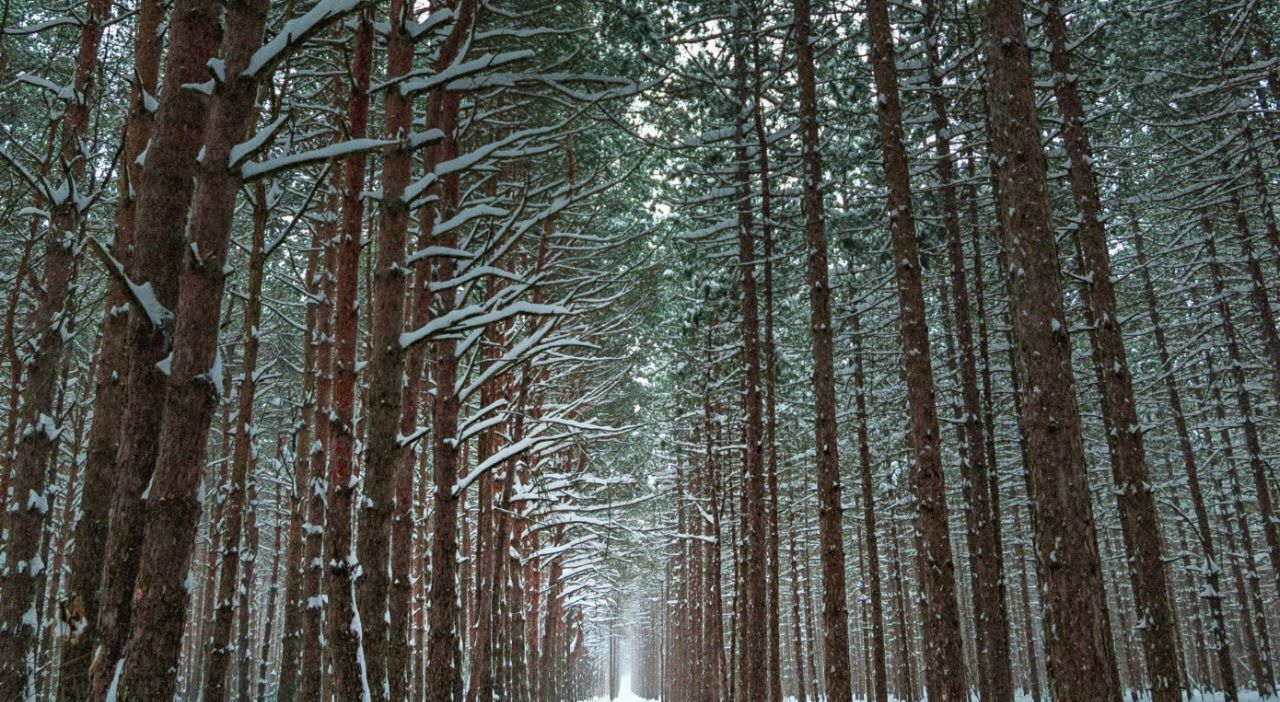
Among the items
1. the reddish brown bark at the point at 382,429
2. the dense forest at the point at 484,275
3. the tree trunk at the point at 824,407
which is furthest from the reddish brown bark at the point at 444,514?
the tree trunk at the point at 824,407

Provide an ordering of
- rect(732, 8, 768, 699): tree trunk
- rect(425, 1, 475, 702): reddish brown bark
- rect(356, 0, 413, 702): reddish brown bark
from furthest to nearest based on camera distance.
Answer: rect(732, 8, 768, 699): tree trunk < rect(425, 1, 475, 702): reddish brown bark < rect(356, 0, 413, 702): reddish brown bark

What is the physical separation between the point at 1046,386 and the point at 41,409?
9002mm

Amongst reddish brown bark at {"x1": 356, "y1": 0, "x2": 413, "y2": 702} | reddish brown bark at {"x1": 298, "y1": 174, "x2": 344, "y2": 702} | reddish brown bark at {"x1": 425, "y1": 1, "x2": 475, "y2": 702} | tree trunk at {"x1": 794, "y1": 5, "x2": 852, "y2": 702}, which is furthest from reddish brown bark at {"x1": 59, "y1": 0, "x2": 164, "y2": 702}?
tree trunk at {"x1": 794, "y1": 5, "x2": 852, "y2": 702}

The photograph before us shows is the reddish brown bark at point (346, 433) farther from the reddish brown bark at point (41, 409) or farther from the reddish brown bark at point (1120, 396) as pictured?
the reddish brown bark at point (1120, 396)

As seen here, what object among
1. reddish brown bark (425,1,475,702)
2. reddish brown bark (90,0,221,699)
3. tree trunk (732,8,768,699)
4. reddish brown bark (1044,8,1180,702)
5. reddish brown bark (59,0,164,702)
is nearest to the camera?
reddish brown bark (90,0,221,699)

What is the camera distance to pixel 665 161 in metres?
15.8

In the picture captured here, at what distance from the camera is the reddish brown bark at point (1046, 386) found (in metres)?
6.04

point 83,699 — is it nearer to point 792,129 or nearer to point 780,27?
point 780,27

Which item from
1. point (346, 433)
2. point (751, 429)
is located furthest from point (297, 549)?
point (751, 429)

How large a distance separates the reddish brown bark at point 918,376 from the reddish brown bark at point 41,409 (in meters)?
8.58

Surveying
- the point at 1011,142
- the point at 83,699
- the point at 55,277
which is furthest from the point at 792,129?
the point at 83,699

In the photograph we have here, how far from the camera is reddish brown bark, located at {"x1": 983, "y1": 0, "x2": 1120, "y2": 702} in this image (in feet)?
19.8

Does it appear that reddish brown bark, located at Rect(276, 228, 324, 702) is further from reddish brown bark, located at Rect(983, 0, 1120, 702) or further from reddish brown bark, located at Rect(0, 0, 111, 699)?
reddish brown bark, located at Rect(983, 0, 1120, 702)

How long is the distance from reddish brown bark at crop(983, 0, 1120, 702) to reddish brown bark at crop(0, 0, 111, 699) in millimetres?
7884
